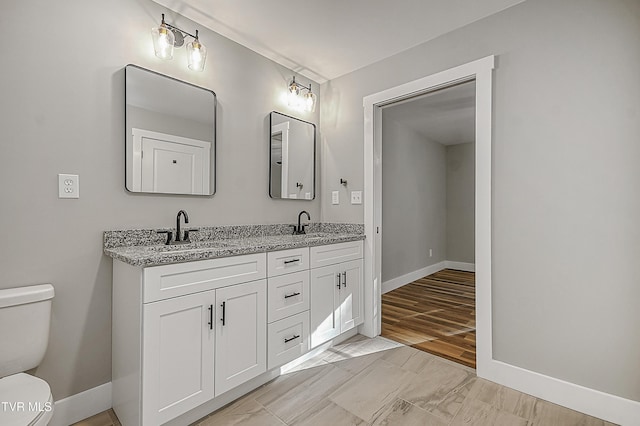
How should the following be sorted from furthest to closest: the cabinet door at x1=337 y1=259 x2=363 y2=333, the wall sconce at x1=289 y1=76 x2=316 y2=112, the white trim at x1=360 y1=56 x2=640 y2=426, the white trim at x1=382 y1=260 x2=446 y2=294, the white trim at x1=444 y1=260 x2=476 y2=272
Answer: the white trim at x1=444 y1=260 x2=476 y2=272 < the white trim at x1=382 y1=260 x2=446 y2=294 < the wall sconce at x1=289 y1=76 x2=316 y2=112 < the cabinet door at x1=337 y1=259 x2=363 y2=333 < the white trim at x1=360 y1=56 x2=640 y2=426

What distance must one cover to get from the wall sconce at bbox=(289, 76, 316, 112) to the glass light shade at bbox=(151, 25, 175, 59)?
1.05m

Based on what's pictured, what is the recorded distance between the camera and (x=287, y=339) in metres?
1.95

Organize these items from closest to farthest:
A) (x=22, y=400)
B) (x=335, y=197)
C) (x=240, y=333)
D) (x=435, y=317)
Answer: (x=22, y=400) → (x=240, y=333) → (x=335, y=197) → (x=435, y=317)

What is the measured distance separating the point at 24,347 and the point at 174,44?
1.81 metres

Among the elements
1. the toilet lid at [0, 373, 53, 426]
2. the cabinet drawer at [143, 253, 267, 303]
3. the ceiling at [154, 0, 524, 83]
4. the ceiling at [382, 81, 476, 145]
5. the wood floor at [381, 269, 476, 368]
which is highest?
the ceiling at [154, 0, 524, 83]

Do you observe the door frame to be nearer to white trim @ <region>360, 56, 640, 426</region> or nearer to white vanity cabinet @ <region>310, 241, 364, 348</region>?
white trim @ <region>360, 56, 640, 426</region>

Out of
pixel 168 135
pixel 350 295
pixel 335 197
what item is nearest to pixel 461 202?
pixel 335 197

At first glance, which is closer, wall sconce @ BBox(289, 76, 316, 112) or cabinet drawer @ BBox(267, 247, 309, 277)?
cabinet drawer @ BBox(267, 247, 309, 277)

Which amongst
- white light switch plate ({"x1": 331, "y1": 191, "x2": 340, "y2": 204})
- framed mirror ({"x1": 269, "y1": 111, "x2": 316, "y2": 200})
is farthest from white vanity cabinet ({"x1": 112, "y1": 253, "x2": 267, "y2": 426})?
white light switch plate ({"x1": 331, "y1": 191, "x2": 340, "y2": 204})

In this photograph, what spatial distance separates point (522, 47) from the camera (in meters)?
1.85

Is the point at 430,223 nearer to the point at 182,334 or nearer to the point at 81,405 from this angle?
the point at 182,334

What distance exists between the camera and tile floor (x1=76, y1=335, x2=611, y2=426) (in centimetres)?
158

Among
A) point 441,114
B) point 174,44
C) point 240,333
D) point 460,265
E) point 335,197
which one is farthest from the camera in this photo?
point 460,265

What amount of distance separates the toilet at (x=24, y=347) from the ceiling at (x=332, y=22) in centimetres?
181
